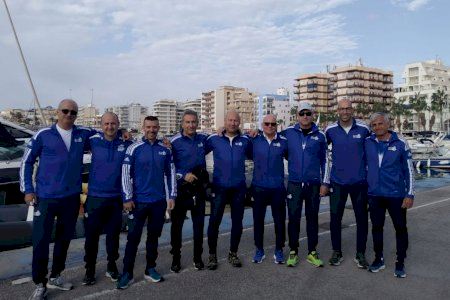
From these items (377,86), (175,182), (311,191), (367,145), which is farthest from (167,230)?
(377,86)

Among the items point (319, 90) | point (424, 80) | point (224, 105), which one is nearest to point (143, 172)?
point (424, 80)

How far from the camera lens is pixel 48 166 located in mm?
4414

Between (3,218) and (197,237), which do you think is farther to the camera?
(3,218)

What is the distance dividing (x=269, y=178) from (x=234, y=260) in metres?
1.25

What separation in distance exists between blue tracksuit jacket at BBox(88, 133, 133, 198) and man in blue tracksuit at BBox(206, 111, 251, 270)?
1324 millimetres

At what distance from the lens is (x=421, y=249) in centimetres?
615

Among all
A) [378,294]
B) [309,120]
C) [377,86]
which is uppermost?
[377,86]

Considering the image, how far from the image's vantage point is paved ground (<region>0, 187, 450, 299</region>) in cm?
432

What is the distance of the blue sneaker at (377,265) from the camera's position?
201 inches

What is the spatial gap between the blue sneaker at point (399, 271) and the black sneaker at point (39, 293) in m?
4.30

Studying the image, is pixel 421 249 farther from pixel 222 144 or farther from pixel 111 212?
pixel 111 212

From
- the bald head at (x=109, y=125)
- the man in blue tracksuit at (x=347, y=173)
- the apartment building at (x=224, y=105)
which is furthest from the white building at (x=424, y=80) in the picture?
the bald head at (x=109, y=125)

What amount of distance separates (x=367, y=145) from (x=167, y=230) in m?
3.98

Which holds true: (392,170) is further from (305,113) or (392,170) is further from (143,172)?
(143,172)
